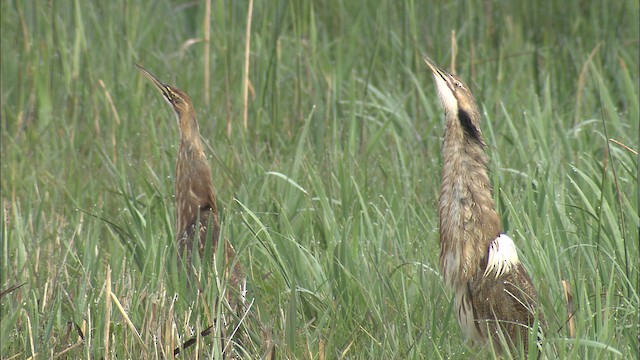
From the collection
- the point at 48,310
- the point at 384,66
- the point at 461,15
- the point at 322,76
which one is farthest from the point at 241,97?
the point at 48,310

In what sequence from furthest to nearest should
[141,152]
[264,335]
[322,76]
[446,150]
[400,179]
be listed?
[322,76] → [141,152] → [400,179] → [446,150] → [264,335]

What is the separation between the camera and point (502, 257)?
11.4ft

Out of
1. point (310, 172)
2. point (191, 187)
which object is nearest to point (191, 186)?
point (191, 187)

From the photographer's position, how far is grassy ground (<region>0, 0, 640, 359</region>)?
3.52 m

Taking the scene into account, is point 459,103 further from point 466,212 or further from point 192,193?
point 192,193

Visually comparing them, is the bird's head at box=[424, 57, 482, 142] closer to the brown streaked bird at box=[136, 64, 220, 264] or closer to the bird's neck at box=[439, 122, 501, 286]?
the bird's neck at box=[439, 122, 501, 286]

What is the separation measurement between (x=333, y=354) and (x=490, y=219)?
2.00 feet

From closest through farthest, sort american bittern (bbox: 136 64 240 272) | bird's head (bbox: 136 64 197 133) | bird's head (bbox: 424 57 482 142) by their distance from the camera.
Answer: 1. bird's head (bbox: 424 57 482 142)
2. american bittern (bbox: 136 64 240 272)
3. bird's head (bbox: 136 64 197 133)

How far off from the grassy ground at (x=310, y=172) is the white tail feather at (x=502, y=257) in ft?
0.38

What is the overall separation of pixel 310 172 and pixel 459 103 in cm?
94

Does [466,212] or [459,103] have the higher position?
[459,103]

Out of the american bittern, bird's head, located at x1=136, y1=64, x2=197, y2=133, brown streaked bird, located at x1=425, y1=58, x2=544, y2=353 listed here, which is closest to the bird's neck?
brown streaked bird, located at x1=425, y1=58, x2=544, y2=353

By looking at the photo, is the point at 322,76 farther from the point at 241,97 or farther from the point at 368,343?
the point at 368,343

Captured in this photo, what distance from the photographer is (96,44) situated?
21.3 feet
